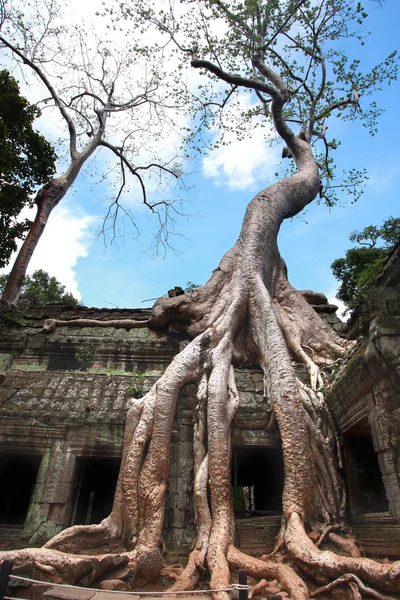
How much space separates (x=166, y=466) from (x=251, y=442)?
3.24ft

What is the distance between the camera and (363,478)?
4.05 m

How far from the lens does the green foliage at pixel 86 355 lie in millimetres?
5605

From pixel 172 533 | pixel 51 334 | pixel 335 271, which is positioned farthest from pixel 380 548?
pixel 335 271

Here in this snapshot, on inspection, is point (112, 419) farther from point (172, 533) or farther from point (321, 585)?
point (321, 585)

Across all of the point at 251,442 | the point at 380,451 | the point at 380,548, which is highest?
the point at 251,442

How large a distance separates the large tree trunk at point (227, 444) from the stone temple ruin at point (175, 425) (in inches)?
10.1

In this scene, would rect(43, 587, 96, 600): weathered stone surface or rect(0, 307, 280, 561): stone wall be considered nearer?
rect(43, 587, 96, 600): weathered stone surface

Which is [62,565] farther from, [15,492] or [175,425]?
[15,492]

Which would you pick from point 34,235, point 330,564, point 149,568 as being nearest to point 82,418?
point 149,568

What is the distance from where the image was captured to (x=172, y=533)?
147 inches

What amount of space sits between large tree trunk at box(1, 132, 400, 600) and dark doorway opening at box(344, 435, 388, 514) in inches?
6.0

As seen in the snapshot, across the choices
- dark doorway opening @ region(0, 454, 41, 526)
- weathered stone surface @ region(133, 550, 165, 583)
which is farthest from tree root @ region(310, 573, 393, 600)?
dark doorway opening @ region(0, 454, 41, 526)

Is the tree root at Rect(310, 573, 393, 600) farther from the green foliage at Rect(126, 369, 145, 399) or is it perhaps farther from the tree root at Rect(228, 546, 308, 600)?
the green foliage at Rect(126, 369, 145, 399)

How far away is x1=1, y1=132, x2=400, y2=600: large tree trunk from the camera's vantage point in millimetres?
3066
